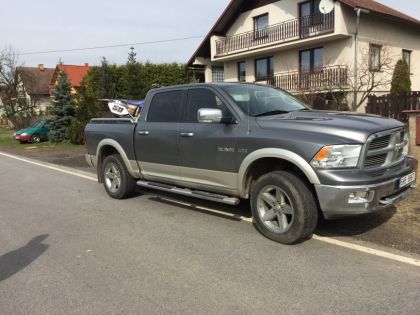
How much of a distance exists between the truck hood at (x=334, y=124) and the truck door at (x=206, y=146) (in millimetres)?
549

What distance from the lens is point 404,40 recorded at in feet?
77.4

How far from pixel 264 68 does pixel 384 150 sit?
22.2 m

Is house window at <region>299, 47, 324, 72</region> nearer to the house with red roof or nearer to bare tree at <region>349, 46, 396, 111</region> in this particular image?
the house with red roof

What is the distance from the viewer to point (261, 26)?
25.9 m

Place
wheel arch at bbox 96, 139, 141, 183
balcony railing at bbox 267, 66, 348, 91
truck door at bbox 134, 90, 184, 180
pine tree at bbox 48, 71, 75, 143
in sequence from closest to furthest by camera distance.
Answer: truck door at bbox 134, 90, 184, 180, wheel arch at bbox 96, 139, 141, 183, balcony railing at bbox 267, 66, 348, 91, pine tree at bbox 48, 71, 75, 143

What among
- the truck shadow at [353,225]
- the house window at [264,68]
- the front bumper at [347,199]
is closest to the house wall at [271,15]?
the house window at [264,68]

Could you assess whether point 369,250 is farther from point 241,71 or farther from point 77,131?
point 241,71

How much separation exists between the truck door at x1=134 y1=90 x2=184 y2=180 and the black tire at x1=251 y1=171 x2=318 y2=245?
1575 millimetres

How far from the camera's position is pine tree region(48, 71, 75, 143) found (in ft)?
72.4

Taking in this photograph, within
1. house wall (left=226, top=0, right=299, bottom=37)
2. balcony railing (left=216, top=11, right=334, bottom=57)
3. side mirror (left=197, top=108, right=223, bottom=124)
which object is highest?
house wall (left=226, top=0, right=299, bottom=37)

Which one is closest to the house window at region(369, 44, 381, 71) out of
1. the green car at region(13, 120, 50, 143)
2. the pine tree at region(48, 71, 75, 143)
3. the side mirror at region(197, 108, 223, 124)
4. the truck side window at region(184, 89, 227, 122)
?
the pine tree at region(48, 71, 75, 143)

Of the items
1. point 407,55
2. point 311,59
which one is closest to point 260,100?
point 311,59

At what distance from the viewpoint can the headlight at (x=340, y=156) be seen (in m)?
4.34

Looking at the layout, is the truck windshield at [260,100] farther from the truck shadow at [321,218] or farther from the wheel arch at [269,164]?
the truck shadow at [321,218]
